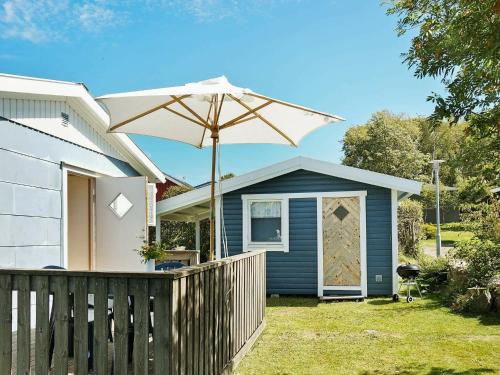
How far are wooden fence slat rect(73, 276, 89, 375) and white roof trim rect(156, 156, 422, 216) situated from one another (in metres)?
6.60

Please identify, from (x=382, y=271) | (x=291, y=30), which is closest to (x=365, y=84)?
(x=291, y=30)

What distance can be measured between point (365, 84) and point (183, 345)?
2288 centimetres

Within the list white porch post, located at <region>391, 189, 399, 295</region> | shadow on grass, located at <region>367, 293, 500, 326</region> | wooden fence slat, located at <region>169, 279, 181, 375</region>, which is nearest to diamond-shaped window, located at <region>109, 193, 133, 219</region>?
wooden fence slat, located at <region>169, 279, 181, 375</region>

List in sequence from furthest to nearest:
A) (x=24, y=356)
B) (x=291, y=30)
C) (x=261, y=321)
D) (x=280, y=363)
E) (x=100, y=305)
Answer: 1. (x=291, y=30)
2. (x=261, y=321)
3. (x=280, y=363)
4. (x=24, y=356)
5. (x=100, y=305)

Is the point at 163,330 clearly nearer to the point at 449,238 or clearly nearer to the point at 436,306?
the point at 436,306

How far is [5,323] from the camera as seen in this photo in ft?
10.7

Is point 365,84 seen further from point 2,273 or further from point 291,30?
point 2,273

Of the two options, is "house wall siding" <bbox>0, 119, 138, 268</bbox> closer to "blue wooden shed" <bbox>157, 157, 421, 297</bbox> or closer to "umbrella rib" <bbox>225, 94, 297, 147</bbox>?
"umbrella rib" <bbox>225, 94, 297, 147</bbox>

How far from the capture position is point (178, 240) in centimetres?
1509

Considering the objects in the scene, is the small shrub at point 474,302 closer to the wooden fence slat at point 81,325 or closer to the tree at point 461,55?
the tree at point 461,55

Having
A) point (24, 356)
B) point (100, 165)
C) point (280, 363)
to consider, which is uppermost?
point (100, 165)

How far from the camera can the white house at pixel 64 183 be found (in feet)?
16.0

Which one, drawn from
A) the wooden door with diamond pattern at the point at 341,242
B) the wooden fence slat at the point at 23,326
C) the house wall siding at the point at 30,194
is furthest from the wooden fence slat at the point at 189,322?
the wooden door with diamond pattern at the point at 341,242

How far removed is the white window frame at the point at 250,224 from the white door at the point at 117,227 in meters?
2.99
